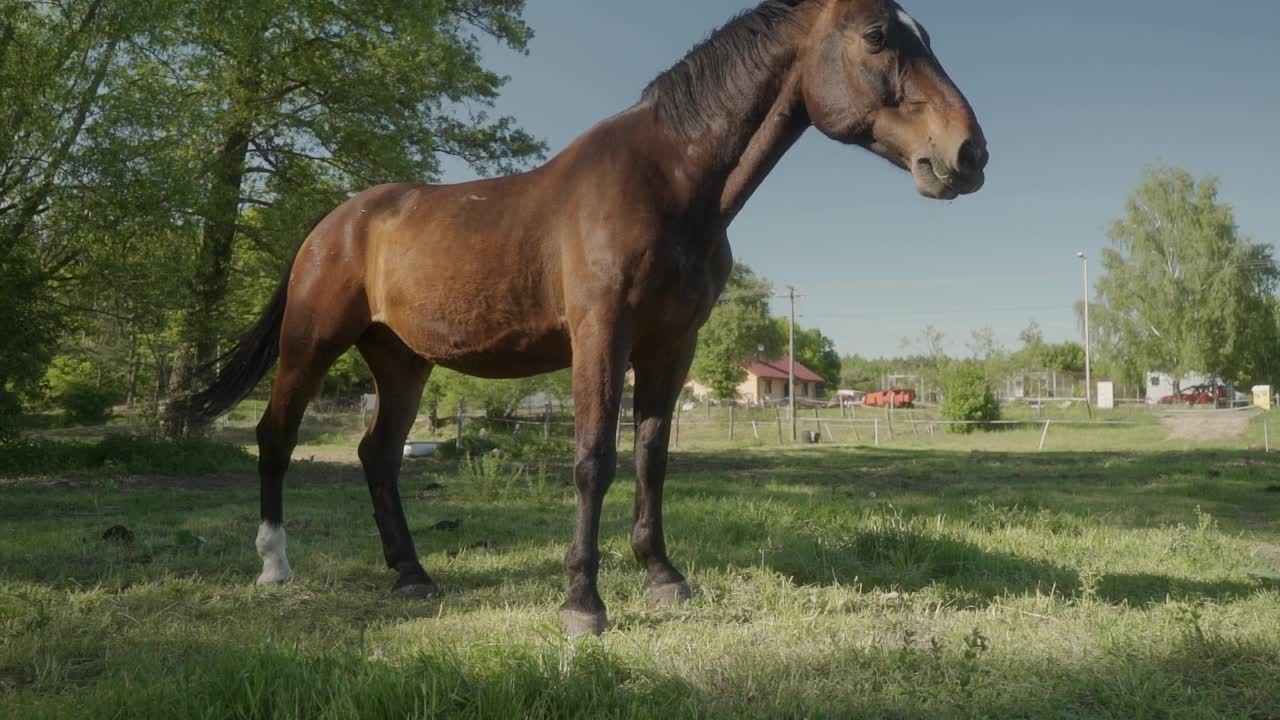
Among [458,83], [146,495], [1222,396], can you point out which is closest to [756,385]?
[1222,396]

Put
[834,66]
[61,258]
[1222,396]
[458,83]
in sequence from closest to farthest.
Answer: [834,66] < [61,258] < [458,83] < [1222,396]

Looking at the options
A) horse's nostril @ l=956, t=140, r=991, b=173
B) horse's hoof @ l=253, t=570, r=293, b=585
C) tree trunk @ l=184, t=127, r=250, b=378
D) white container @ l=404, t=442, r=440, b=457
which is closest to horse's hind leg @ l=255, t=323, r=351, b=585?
horse's hoof @ l=253, t=570, r=293, b=585

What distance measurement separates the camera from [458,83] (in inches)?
617

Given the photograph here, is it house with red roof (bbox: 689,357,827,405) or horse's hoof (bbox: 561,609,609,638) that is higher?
house with red roof (bbox: 689,357,827,405)

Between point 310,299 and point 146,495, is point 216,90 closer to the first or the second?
point 146,495

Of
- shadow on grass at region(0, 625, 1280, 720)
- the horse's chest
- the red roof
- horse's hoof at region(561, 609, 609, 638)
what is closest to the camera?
shadow on grass at region(0, 625, 1280, 720)

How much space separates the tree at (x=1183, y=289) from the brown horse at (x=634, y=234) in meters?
50.9

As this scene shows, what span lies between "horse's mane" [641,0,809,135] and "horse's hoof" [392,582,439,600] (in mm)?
2467

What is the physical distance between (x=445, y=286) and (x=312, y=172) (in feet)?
44.3

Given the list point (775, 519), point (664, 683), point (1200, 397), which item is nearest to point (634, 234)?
point (664, 683)

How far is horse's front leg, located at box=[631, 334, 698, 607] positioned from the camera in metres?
3.79

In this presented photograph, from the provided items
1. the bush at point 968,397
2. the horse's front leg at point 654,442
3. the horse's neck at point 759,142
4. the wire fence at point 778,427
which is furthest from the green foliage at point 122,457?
the bush at point 968,397

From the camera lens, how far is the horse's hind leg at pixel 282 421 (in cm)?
431

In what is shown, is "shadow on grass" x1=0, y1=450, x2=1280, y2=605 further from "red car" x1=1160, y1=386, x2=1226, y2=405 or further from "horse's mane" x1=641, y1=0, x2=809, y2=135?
"red car" x1=1160, y1=386, x2=1226, y2=405
